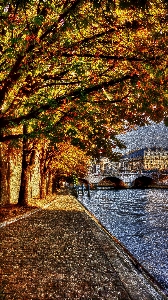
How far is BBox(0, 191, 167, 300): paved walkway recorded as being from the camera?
5.12 meters

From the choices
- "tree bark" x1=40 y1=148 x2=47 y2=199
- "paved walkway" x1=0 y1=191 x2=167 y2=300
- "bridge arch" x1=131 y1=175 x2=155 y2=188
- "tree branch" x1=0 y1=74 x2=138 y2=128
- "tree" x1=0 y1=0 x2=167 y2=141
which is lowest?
"bridge arch" x1=131 y1=175 x2=155 y2=188

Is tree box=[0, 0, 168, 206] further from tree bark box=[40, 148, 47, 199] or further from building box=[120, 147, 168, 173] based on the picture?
building box=[120, 147, 168, 173]

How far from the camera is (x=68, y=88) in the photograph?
12.8 meters

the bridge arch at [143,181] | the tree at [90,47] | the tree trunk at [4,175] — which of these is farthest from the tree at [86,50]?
the bridge arch at [143,181]

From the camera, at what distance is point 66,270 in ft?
20.8

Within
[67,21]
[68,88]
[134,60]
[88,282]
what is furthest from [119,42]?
[88,282]

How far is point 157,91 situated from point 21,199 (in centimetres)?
1318

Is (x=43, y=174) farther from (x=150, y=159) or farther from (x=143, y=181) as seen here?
(x=150, y=159)

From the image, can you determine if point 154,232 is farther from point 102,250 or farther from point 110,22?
point 110,22

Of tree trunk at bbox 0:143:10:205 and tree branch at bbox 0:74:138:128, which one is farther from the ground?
tree branch at bbox 0:74:138:128

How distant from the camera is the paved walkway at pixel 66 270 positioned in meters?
5.12

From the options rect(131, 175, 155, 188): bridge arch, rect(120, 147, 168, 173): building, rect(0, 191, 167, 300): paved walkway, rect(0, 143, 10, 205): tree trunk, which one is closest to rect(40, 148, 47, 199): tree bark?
rect(0, 143, 10, 205): tree trunk

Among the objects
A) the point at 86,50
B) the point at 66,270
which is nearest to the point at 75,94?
the point at 86,50

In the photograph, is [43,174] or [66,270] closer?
[66,270]
